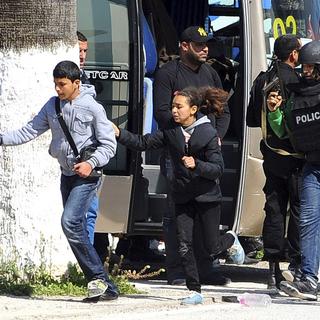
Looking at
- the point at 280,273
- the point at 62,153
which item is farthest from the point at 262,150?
the point at 62,153

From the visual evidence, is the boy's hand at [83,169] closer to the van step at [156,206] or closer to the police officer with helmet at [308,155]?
the police officer with helmet at [308,155]

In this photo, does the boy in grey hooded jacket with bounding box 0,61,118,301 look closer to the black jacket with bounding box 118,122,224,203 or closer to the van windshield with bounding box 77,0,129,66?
the black jacket with bounding box 118,122,224,203

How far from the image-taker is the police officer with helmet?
866cm

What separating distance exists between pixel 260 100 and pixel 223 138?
984 millimetres

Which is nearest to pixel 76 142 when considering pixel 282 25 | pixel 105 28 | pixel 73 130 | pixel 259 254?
pixel 73 130

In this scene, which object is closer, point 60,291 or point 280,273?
point 60,291

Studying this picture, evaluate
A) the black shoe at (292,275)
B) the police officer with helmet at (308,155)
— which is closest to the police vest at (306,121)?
the police officer with helmet at (308,155)

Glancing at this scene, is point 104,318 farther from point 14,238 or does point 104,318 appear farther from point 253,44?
point 253,44

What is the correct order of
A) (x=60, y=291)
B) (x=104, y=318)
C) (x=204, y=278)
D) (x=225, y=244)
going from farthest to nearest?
(x=204, y=278)
(x=225, y=244)
(x=60, y=291)
(x=104, y=318)

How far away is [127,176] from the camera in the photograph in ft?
33.6

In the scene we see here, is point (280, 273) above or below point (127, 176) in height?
below

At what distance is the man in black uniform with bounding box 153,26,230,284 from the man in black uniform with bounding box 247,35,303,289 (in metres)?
0.52

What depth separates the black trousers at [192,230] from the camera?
863 centimetres

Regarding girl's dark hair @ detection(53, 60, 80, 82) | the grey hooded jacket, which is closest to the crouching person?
the grey hooded jacket
